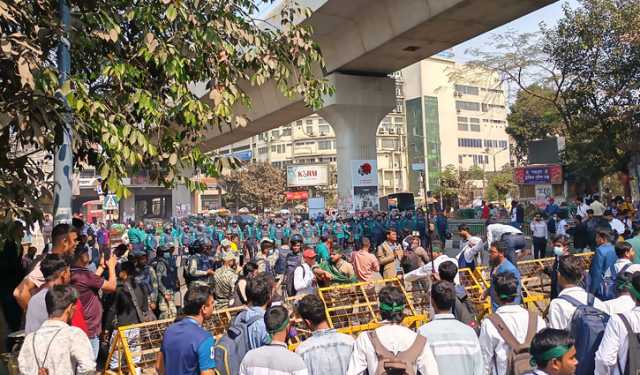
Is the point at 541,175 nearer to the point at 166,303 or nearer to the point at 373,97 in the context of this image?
the point at 373,97

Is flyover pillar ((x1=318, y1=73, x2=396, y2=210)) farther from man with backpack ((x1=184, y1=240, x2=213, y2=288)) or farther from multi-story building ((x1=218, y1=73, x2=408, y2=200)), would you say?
multi-story building ((x1=218, y1=73, x2=408, y2=200))

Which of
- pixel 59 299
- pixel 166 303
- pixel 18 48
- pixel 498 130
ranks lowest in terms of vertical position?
pixel 166 303

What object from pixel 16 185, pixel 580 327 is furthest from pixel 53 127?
pixel 580 327

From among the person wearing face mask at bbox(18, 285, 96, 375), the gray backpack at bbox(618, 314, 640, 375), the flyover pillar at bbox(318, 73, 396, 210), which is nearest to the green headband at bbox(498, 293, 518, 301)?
the gray backpack at bbox(618, 314, 640, 375)

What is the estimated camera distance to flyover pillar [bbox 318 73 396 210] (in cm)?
1991

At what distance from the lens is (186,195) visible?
43.0 m

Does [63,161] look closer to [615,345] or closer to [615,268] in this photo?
[615,345]

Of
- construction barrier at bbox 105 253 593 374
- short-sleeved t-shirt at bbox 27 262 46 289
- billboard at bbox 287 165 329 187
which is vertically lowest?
construction barrier at bbox 105 253 593 374

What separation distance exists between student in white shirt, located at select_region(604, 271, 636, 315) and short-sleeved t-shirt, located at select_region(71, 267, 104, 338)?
184 inches

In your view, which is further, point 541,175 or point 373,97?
point 541,175

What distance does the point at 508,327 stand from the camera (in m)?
3.69

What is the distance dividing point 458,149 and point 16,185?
3123 inches

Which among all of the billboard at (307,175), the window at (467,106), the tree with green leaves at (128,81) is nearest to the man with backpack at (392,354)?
the tree with green leaves at (128,81)

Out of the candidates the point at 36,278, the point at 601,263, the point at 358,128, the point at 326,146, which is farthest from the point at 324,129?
the point at 36,278
